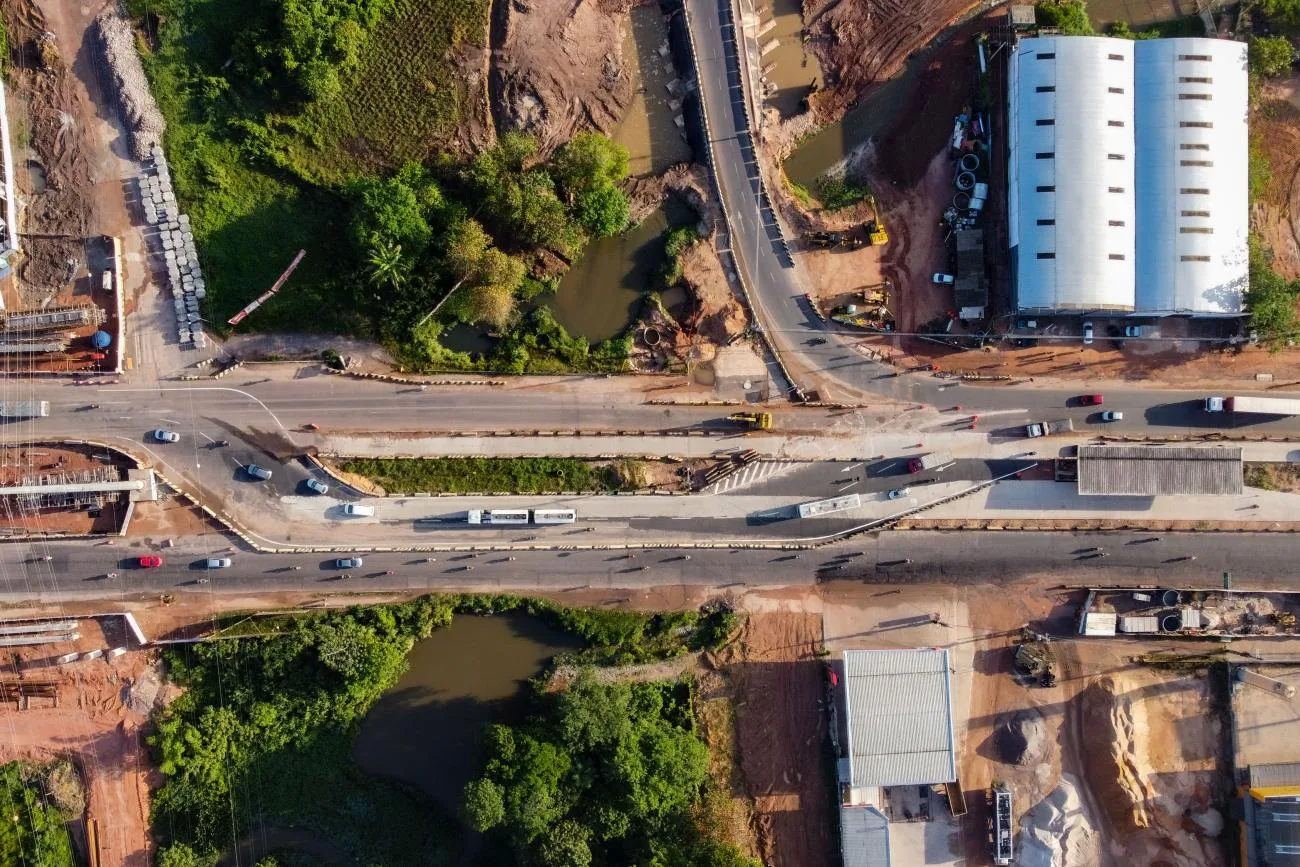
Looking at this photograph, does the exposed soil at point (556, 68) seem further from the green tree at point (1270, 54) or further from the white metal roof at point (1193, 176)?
A: the green tree at point (1270, 54)

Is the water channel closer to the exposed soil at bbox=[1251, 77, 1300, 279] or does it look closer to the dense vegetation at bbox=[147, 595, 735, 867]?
the dense vegetation at bbox=[147, 595, 735, 867]

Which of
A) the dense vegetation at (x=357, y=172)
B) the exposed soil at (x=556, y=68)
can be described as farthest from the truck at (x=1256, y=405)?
the exposed soil at (x=556, y=68)

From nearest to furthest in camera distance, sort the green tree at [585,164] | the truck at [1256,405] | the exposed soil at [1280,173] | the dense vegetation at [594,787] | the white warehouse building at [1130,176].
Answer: the dense vegetation at [594,787] < the white warehouse building at [1130,176] < the green tree at [585,164] < the truck at [1256,405] < the exposed soil at [1280,173]

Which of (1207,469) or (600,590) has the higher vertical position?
(1207,469)

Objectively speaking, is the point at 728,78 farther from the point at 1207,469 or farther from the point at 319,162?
the point at 1207,469

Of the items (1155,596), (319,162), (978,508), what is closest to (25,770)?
(319,162)

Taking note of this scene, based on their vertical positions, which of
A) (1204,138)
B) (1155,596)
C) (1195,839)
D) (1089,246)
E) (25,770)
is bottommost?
(1195,839)
